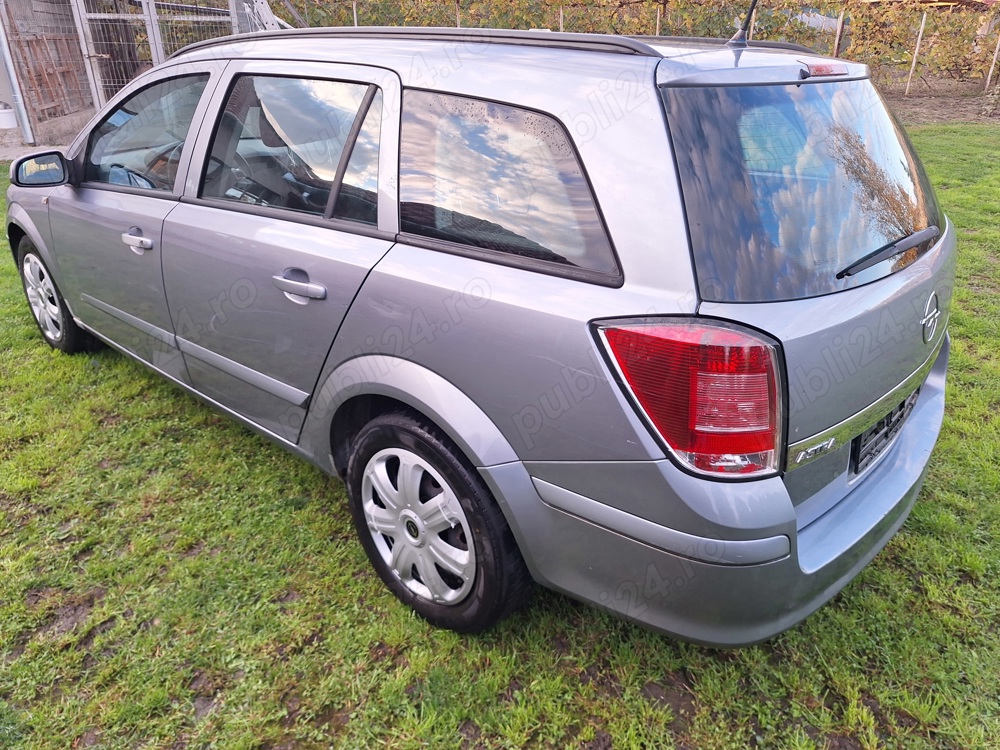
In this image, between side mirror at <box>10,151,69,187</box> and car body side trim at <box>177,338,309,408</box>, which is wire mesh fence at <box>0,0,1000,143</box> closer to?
side mirror at <box>10,151,69,187</box>

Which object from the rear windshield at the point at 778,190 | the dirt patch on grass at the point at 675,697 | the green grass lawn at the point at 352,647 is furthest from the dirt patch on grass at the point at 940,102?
the dirt patch on grass at the point at 675,697

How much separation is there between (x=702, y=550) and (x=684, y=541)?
0.04 m

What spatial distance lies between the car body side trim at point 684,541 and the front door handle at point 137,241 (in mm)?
2231

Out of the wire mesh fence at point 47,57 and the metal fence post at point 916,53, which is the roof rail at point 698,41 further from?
the metal fence post at point 916,53

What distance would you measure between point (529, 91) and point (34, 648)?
7.40 feet

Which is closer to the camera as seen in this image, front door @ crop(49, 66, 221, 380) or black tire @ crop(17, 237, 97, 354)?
→ front door @ crop(49, 66, 221, 380)

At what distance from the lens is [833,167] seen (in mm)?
1865

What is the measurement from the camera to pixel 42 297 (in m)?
4.18

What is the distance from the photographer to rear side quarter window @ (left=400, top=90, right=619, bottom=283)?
5.77ft

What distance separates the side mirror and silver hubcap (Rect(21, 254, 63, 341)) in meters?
0.65

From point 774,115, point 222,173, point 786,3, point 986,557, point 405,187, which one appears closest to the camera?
point 774,115

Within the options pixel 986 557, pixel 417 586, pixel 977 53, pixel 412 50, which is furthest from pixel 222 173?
pixel 977 53

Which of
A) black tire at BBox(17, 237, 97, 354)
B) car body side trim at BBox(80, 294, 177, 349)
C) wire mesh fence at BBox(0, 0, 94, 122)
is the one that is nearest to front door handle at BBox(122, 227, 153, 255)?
car body side trim at BBox(80, 294, 177, 349)

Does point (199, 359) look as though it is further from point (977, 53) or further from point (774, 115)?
point (977, 53)
